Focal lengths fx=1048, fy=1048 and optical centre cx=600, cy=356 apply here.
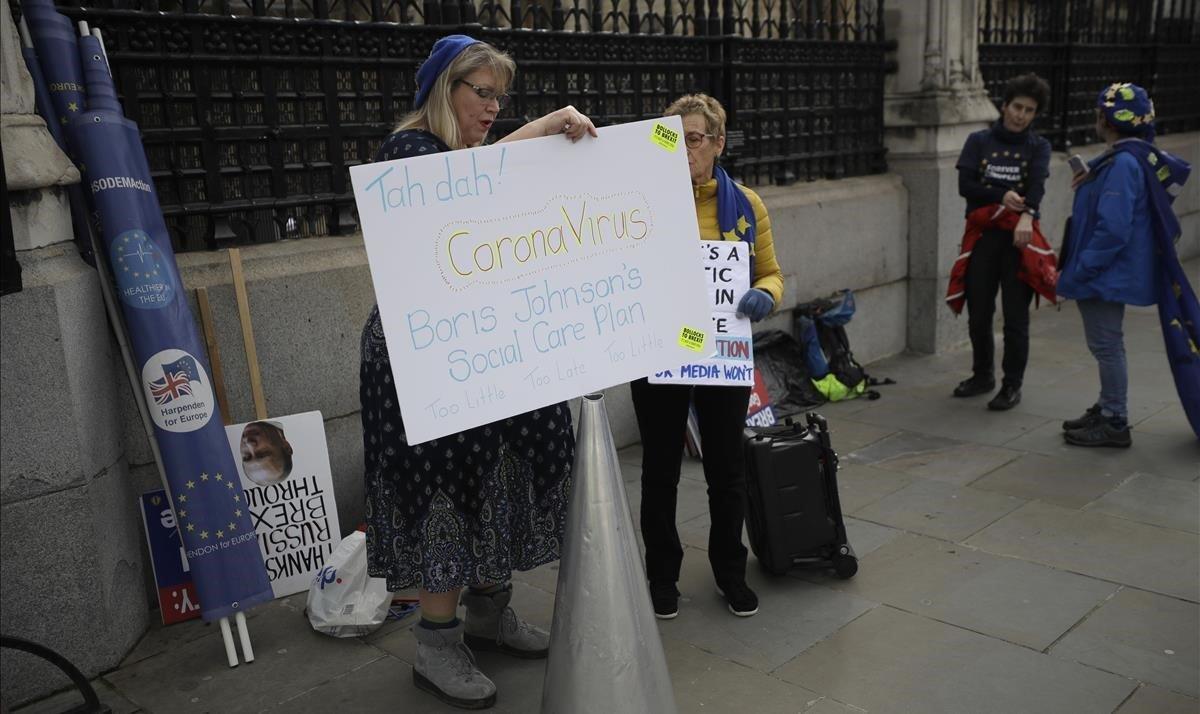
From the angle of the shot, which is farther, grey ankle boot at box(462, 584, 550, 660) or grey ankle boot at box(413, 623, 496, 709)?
grey ankle boot at box(462, 584, 550, 660)

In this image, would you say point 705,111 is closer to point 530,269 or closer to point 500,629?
point 530,269

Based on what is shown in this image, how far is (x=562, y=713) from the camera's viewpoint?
301 cm

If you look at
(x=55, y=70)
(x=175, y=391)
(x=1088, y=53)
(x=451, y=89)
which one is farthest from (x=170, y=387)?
(x=1088, y=53)

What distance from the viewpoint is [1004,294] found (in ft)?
22.3

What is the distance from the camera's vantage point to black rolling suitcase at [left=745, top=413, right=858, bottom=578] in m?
4.20

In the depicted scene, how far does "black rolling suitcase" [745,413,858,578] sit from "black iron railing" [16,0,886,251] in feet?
7.49

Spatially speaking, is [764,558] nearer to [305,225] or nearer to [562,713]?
[562,713]

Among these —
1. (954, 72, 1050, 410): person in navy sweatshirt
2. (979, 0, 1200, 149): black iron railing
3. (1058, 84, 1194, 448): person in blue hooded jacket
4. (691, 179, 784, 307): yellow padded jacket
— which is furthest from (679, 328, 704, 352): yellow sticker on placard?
(979, 0, 1200, 149): black iron railing

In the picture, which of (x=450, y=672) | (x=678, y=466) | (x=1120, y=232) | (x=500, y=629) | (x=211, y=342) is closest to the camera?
(x=450, y=672)

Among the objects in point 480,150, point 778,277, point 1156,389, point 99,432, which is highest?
point 480,150

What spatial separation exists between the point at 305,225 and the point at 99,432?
5.24 feet

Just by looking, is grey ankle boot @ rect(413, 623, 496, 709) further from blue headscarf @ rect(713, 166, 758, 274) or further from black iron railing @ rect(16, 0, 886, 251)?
black iron railing @ rect(16, 0, 886, 251)

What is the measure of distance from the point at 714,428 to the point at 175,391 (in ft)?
6.41

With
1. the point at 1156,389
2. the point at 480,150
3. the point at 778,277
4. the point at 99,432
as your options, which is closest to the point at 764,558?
the point at 778,277
